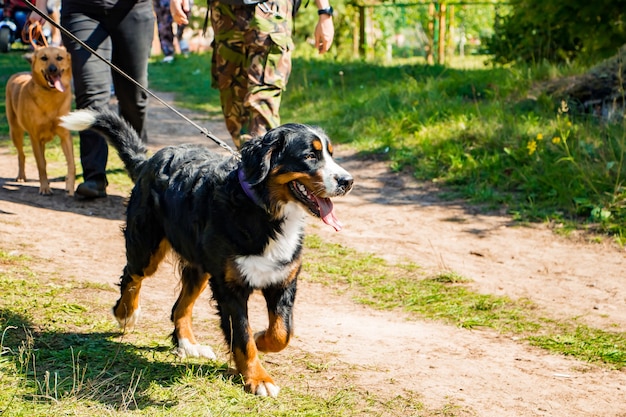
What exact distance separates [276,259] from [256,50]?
2.33 metres

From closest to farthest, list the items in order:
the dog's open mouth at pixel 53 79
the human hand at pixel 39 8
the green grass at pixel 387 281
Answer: the green grass at pixel 387 281 → the human hand at pixel 39 8 → the dog's open mouth at pixel 53 79

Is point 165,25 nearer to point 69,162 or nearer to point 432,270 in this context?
point 69,162

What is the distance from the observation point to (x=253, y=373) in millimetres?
3494

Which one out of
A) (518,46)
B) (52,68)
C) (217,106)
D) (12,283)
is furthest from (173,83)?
(12,283)

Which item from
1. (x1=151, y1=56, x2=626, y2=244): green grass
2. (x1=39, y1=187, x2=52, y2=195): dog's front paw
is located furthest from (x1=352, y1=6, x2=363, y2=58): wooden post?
(x1=39, y1=187, x2=52, y2=195): dog's front paw

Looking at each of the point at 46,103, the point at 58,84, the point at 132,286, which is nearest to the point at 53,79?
the point at 58,84

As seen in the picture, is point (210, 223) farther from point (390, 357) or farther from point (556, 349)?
point (556, 349)

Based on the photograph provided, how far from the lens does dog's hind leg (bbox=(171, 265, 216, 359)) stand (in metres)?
3.88

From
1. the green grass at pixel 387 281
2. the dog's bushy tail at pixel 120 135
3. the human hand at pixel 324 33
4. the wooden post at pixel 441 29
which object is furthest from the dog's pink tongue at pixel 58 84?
the wooden post at pixel 441 29

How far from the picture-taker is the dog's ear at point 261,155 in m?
A: 3.42

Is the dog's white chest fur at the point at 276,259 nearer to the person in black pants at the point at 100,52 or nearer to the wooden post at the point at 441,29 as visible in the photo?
the person in black pants at the point at 100,52

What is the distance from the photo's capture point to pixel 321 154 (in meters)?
3.49

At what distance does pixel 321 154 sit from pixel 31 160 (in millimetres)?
5500

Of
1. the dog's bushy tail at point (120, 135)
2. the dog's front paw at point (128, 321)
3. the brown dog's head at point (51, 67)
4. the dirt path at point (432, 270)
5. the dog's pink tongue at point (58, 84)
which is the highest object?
the brown dog's head at point (51, 67)
